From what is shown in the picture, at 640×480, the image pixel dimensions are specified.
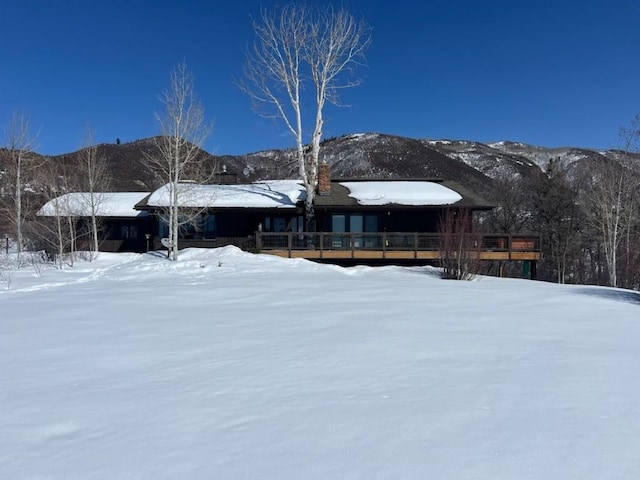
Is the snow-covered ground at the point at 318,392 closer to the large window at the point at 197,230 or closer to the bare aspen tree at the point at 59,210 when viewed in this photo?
the large window at the point at 197,230

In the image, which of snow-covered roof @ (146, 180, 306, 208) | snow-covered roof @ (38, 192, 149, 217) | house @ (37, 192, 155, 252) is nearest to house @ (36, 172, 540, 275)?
snow-covered roof @ (146, 180, 306, 208)

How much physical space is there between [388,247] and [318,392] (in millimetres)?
16361

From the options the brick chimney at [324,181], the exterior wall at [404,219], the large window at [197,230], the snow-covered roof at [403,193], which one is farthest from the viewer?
the large window at [197,230]

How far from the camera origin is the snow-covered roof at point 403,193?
21.6 m

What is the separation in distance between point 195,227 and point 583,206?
28479mm

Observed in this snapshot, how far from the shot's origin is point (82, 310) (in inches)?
313

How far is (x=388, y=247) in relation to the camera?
20062 millimetres

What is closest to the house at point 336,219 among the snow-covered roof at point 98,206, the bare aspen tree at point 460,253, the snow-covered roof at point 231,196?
the snow-covered roof at point 231,196

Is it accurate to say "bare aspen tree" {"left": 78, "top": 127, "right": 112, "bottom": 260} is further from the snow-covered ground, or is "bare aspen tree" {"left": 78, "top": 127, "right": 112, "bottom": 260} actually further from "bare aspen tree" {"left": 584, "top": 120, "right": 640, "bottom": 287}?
"bare aspen tree" {"left": 584, "top": 120, "right": 640, "bottom": 287}

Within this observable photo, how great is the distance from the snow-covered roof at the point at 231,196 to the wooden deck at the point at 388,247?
2771 mm

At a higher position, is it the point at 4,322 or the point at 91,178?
the point at 91,178

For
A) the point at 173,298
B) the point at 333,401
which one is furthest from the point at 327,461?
the point at 173,298

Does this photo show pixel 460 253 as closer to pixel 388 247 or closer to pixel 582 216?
pixel 388 247

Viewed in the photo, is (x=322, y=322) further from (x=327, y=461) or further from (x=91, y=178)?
(x=91, y=178)
